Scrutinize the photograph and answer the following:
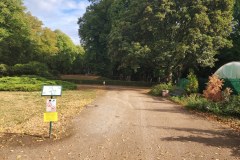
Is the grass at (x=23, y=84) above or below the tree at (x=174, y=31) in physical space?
below

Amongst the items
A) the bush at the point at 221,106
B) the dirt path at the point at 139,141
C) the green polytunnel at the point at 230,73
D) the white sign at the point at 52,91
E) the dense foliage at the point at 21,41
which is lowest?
the dirt path at the point at 139,141

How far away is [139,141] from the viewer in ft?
33.3

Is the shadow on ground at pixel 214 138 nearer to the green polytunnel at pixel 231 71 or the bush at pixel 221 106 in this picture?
the bush at pixel 221 106

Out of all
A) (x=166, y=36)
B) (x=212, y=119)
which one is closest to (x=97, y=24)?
(x=166, y=36)

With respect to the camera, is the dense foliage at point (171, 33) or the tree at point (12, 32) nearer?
the dense foliage at point (171, 33)

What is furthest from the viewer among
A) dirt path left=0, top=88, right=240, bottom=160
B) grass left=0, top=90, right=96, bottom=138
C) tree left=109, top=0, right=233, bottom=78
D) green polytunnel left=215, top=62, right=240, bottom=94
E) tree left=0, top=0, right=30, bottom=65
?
tree left=0, top=0, right=30, bottom=65

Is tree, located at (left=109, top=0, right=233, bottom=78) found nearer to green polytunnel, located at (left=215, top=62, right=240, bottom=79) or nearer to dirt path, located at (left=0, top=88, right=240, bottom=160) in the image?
green polytunnel, located at (left=215, top=62, right=240, bottom=79)

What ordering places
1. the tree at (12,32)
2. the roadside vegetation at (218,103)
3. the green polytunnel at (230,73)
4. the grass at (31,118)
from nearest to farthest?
the grass at (31,118) < the roadside vegetation at (218,103) < the green polytunnel at (230,73) < the tree at (12,32)

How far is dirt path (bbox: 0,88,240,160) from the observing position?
28.6 ft

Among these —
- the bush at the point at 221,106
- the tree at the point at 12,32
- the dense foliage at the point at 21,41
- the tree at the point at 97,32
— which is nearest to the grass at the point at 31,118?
the bush at the point at 221,106

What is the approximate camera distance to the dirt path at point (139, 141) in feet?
28.6

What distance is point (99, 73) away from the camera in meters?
56.3

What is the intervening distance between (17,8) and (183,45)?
2422 cm

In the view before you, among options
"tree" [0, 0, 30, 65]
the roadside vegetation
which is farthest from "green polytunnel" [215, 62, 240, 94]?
"tree" [0, 0, 30, 65]
